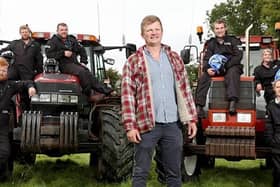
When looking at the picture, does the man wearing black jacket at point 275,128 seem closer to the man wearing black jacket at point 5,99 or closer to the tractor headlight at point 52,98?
the tractor headlight at point 52,98

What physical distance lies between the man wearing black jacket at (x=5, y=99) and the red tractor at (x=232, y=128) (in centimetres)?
225

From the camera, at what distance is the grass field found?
7.77 m

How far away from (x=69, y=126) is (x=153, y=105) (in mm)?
2371

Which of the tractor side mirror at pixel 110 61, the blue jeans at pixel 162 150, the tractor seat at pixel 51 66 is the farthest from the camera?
the tractor side mirror at pixel 110 61

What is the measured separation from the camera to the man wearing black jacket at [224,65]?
7574 mm

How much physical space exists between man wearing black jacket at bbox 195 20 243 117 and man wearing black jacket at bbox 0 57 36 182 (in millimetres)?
2169

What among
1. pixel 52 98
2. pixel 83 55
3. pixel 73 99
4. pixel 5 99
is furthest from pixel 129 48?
pixel 5 99

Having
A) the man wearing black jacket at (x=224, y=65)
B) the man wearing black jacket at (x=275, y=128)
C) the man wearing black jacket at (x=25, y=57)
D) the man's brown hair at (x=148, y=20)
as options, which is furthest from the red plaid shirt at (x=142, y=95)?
the man wearing black jacket at (x=25, y=57)

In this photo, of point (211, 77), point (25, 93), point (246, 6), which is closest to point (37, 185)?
point (25, 93)

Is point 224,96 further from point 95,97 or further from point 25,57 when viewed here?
point 25,57

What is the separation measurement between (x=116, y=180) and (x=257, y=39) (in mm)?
5271

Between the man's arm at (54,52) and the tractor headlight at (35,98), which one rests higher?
the man's arm at (54,52)

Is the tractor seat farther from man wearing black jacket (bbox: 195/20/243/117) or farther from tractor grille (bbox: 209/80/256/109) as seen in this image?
tractor grille (bbox: 209/80/256/109)

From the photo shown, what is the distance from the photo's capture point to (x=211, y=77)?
7.81m
